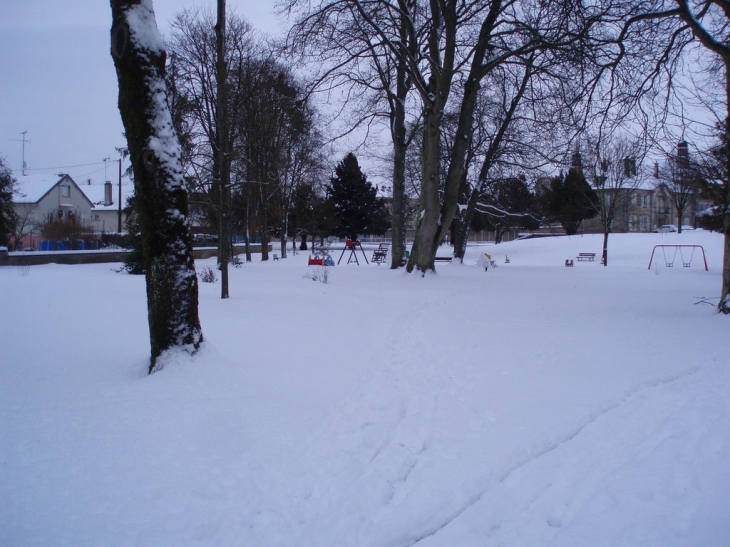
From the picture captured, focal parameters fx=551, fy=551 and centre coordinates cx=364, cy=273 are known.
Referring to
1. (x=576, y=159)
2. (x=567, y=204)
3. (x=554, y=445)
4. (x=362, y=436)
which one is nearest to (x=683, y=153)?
(x=576, y=159)

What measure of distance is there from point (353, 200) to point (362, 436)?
4712 cm

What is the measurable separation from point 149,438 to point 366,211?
4757 cm

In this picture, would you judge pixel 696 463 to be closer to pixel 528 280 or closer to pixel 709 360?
pixel 709 360

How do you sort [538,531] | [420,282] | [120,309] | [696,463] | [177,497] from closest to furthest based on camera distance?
[538,531] < [177,497] < [696,463] < [120,309] < [420,282]

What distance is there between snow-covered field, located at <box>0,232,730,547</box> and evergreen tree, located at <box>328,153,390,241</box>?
42.6 meters

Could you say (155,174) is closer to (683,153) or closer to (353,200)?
(683,153)

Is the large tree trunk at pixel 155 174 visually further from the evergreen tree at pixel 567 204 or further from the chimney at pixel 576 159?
the evergreen tree at pixel 567 204

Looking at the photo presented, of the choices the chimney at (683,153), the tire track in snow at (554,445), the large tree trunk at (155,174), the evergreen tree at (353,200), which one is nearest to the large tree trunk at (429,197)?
the chimney at (683,153)

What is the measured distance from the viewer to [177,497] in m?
3.58

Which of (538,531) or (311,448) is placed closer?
(538,531)

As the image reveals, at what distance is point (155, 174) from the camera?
18.6 feet

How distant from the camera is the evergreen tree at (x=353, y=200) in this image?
5062cm

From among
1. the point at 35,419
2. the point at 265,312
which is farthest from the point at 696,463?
the point at 265,312

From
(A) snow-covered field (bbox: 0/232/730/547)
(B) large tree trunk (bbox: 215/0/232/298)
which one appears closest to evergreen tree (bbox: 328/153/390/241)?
(B) large tree trunk (bbox: 215/0/232/298)
